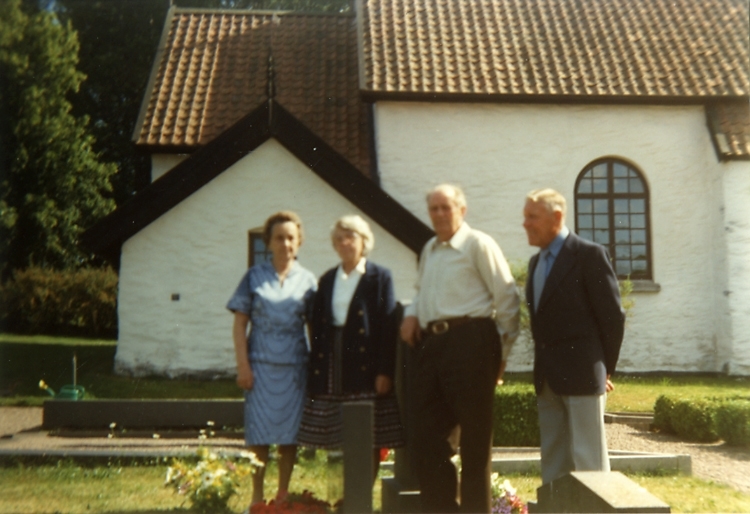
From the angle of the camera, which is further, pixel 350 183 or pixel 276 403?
pixel 350 183

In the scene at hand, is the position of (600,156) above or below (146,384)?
above

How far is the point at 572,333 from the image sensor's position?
4.24 meters

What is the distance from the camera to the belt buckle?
161 inches

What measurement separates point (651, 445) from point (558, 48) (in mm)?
8767

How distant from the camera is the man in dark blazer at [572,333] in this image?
423 cm

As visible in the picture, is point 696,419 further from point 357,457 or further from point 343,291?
point 357,457

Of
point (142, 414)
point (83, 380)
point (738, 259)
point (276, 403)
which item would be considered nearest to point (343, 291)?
point (276, 403)

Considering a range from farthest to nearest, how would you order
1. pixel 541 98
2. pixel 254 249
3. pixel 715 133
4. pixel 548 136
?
pixel 548 136 → pixel 541 98 → pixel 715 133 → pixel 254 249

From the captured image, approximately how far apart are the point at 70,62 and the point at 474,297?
40.2 ft

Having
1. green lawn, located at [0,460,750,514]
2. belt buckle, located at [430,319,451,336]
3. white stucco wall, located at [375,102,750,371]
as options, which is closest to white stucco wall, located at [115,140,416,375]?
white stucco wall, located at [375,102,750,371]

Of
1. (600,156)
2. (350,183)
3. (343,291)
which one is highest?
(600,156)

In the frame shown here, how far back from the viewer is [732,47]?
14727mm

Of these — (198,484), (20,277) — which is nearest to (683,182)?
(198,484)

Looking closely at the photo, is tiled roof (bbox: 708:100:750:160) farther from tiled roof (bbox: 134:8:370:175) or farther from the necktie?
the necktie
